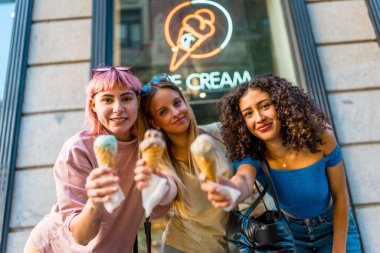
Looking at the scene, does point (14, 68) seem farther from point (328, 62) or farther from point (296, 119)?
point (328, 62)

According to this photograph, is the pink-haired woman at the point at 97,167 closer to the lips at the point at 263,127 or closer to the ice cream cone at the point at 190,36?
the lips at the point at 263,127

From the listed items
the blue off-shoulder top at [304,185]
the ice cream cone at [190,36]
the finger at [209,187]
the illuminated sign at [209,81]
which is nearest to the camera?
the finger at [209,187]

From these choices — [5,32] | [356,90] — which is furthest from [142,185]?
[5,32]

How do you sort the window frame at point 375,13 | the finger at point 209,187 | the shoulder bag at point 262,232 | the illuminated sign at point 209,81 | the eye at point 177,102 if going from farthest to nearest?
the illuminated sign at point 209,81, the window frame at point 375,13, the eye at point 177,102, the shoulder bag at point 262,232, the finger at point 209,187

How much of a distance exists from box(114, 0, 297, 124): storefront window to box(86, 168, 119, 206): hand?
99.7 inches

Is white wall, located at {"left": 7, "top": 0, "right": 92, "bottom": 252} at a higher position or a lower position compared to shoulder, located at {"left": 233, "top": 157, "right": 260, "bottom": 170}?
higher

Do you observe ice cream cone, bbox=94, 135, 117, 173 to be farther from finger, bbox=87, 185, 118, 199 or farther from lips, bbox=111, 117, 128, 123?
lips, bbox=111, 117, 128, 123

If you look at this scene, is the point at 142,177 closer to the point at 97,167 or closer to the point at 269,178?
the point at 97,167

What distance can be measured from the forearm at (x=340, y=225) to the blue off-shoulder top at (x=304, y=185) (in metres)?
0.09

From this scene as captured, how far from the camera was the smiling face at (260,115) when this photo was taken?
6.60 ft

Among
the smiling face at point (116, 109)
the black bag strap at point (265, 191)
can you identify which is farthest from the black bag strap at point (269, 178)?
the smiling face at point (116, 109)

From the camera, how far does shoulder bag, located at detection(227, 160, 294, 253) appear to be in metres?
1.84

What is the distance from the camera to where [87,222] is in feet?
5.20

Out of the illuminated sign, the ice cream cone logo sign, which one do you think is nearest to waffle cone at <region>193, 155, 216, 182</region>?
the illuminated sign
